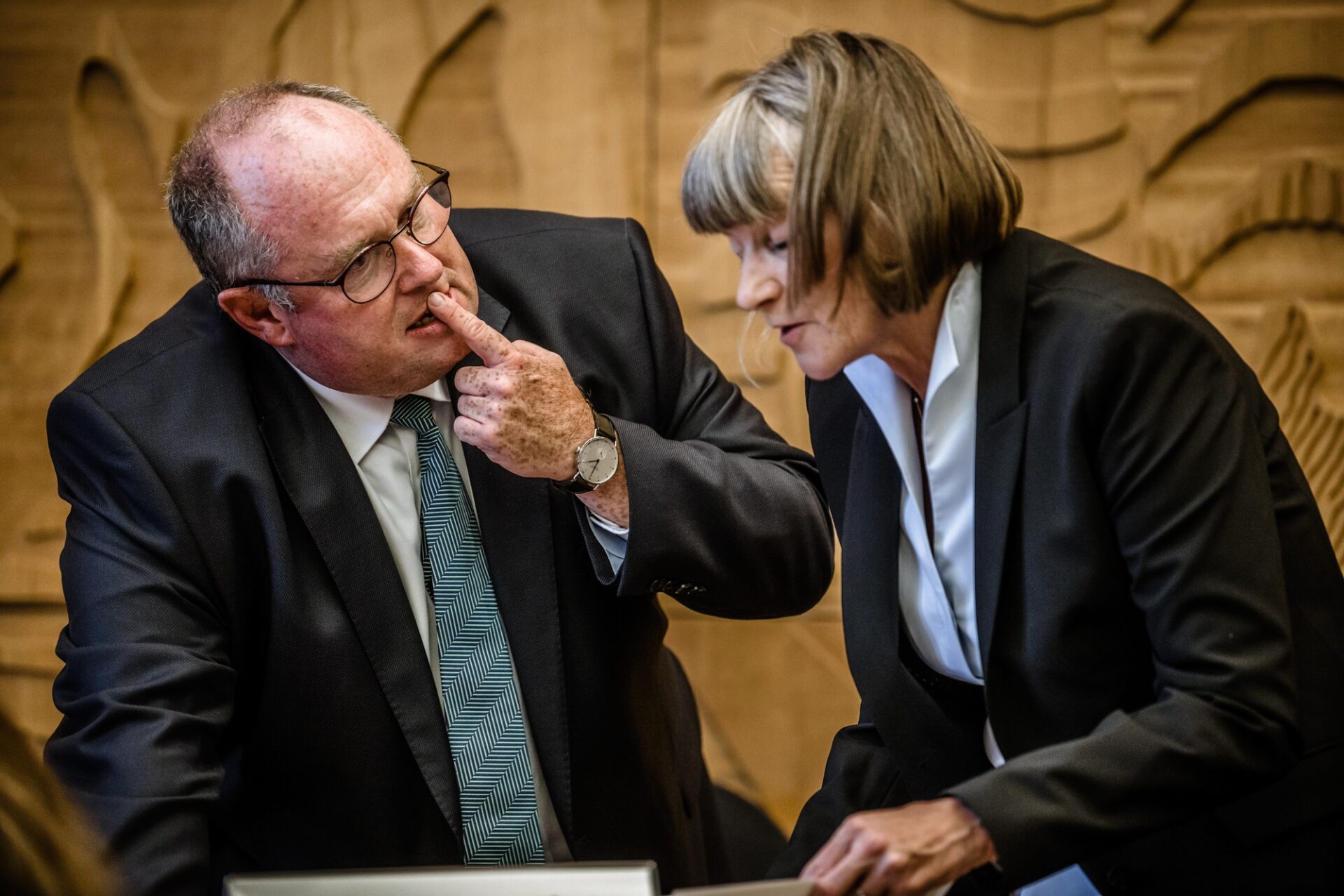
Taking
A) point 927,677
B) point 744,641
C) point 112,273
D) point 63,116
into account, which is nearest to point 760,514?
point 927,677

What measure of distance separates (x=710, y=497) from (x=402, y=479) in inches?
16.2

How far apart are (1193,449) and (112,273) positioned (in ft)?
8.05

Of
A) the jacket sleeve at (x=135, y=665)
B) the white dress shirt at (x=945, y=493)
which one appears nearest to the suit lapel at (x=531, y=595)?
the jacket sleeve at (x=135, y=665)

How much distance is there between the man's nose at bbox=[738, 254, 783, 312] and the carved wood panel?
54.0 inches

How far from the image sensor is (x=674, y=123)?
285 cm

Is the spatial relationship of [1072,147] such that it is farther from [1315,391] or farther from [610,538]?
[610,538]

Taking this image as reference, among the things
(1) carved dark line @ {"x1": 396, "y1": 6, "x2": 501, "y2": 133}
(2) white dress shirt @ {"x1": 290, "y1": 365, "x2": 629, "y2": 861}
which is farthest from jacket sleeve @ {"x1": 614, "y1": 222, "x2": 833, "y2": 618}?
(1) carved dark line @ {"x1": 396, "y1": 6, "x2": 501, "y2": 133}

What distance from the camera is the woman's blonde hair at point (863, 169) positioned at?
1217mm

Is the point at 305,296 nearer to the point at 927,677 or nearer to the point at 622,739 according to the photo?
the point at 622,739

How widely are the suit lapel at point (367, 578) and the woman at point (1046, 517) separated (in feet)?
1.54

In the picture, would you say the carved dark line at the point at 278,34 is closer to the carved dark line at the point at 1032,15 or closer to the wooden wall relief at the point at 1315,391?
the carved dark line at the point at 1032,15

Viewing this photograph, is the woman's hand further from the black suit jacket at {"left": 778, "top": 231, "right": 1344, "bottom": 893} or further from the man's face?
the man's face

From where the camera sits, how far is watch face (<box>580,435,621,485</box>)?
155 centimetres

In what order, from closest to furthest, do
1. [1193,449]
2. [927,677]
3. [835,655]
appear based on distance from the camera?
[1193,449], [927,677], [835,655]
